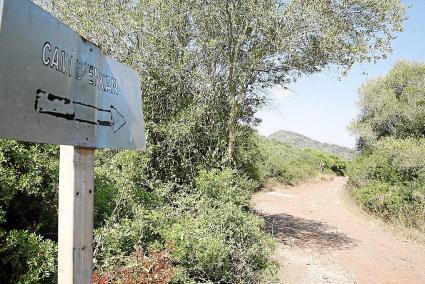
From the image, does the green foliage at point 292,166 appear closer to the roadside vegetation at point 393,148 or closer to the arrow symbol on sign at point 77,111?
the roadside vegetation at point 393,148

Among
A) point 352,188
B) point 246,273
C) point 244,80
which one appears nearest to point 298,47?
point 244,80

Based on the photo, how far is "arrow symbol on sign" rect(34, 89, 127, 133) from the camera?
1490 millimetres

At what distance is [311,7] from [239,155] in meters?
4.59

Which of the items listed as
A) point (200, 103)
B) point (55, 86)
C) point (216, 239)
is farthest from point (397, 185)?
point (55, 86)

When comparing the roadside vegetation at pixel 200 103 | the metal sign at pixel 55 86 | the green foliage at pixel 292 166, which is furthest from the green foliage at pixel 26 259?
the green foliage at pixel 292 166

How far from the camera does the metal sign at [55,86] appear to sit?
1.30 m

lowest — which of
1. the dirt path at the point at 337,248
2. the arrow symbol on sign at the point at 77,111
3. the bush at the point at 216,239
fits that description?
the dirt path at the point at 337,248

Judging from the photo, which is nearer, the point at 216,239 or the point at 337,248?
the point at 216,239

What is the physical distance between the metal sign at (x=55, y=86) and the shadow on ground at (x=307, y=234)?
8.38 m

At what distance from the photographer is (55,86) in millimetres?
1580

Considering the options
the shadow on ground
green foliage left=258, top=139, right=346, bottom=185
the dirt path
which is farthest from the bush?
green foliage left=258, top=139, right=346, bottom=185

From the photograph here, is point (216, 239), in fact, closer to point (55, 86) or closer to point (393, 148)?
point (55, 86)

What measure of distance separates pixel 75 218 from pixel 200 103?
7521 mm

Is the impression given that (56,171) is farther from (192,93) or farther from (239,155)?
(239,155)
